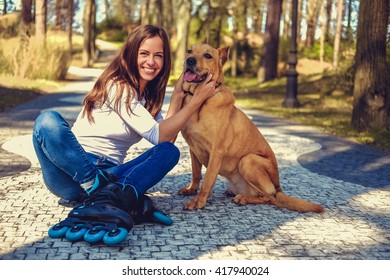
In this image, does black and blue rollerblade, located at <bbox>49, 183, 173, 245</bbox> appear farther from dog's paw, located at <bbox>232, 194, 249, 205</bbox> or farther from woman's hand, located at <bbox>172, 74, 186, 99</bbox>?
dog's paw, located at <bbox>232, 194, 249, 205</bbox>

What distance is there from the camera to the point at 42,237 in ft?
11.8

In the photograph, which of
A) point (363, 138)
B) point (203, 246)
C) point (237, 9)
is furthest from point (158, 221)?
point (237, 9)

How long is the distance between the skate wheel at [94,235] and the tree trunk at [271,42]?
832 inches

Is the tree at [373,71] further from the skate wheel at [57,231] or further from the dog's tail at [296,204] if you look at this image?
the skate wheel at [57,231]

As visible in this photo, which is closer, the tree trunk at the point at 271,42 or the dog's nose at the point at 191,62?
the dog's nose at the point at 191,62

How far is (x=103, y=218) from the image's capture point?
141 inches

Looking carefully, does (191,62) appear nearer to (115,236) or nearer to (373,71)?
(115,236)

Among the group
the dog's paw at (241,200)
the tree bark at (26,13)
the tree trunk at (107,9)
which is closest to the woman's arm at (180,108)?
the dog's paw at (241,200)

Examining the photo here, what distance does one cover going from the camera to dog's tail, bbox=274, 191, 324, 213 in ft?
14.8

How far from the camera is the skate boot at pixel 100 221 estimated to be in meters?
3.44

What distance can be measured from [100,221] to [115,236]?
0.74 ft

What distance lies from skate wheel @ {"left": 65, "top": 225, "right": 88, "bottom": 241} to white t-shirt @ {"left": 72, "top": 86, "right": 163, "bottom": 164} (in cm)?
88

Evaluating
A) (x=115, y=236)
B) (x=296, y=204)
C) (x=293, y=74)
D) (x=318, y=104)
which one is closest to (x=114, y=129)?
(x=115, y=236)

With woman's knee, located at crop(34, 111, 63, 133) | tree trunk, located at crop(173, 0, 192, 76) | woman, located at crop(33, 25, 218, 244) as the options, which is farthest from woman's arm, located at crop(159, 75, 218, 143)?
tree trunk, located at crop(173, 0, 192, 76)
